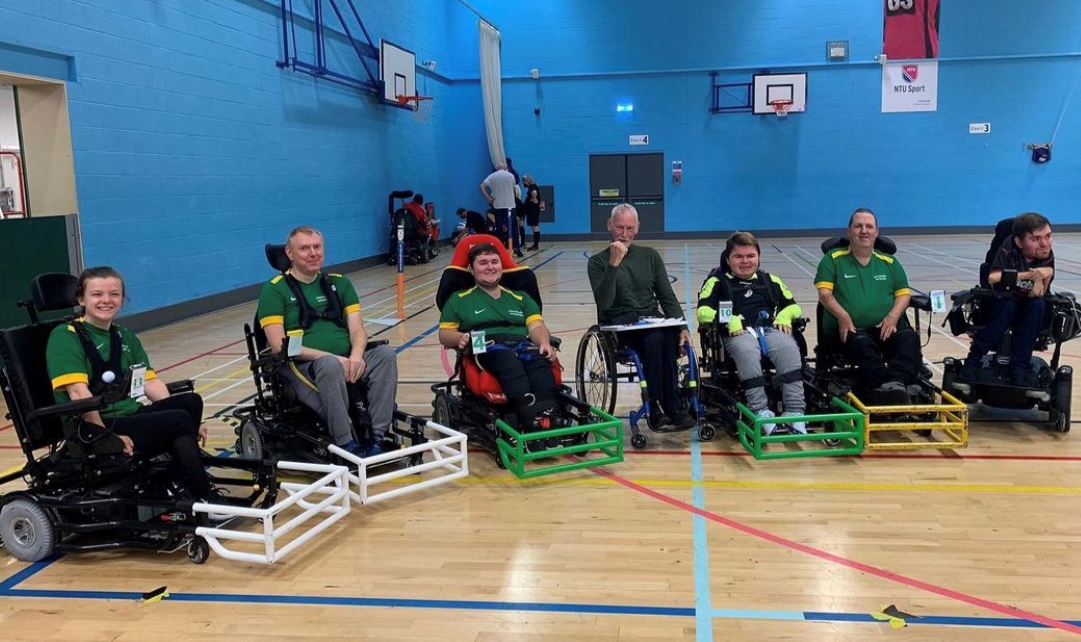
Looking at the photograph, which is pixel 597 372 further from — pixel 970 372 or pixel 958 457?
pixel 970 372

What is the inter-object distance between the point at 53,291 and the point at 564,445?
225cm

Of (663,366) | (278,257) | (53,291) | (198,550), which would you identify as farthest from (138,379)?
(663,366)

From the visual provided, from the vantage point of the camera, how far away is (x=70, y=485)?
3.09m

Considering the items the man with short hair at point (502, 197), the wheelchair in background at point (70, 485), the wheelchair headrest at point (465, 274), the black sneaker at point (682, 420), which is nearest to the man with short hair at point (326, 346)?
the wheelchair headrest at point (465, 274)

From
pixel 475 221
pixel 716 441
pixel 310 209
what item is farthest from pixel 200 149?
pixel 716 441

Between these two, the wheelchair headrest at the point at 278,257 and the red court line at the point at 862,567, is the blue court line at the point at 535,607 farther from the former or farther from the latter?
the wheelchair headrest at the point at 278,257

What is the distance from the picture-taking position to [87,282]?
3.05m

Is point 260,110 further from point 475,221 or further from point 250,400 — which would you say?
point 250,400

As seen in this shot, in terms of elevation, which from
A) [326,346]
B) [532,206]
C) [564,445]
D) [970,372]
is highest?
[532,206]

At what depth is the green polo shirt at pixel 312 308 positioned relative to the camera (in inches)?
150

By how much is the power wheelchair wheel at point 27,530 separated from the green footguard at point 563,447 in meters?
1.81

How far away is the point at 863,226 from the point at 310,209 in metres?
8.56

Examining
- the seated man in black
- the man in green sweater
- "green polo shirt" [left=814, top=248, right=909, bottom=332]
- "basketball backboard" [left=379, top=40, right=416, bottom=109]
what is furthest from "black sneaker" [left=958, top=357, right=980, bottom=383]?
"basketball backboard" [left=379, top=40, right=416, bottom=109]

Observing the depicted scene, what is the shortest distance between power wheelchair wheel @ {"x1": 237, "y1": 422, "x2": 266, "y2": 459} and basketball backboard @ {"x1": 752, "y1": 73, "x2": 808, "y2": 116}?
14.7 metres
